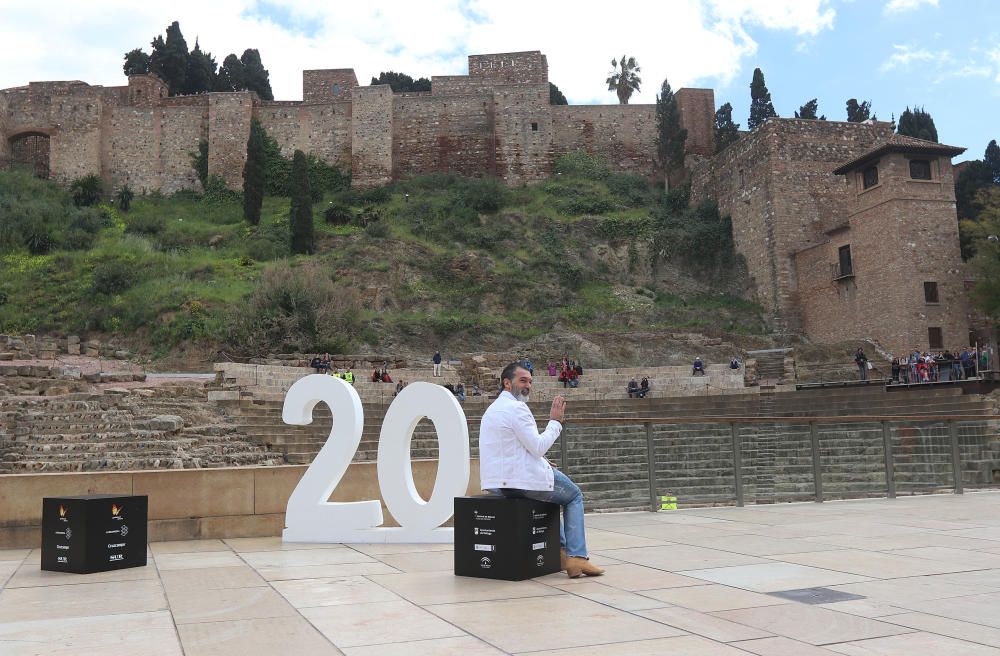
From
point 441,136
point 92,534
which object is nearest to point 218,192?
point 441,136

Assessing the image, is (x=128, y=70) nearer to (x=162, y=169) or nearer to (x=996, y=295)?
(x=162, y=169)

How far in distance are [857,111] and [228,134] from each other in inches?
1505

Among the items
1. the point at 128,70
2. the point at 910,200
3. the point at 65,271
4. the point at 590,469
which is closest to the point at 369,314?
the point at 65,271

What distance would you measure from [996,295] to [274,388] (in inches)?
883

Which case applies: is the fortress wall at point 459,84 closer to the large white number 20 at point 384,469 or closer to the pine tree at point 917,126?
the pine tree at point 917,126

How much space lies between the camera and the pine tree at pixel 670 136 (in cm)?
4484

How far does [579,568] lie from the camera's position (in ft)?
16.2

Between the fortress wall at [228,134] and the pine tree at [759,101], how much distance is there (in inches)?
1177

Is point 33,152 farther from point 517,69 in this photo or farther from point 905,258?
point 905,258

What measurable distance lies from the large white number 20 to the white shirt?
43.1 inches

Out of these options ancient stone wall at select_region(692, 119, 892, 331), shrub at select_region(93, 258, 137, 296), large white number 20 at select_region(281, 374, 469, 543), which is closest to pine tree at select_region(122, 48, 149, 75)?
shrub at select_region(93, 258, 137, 296)

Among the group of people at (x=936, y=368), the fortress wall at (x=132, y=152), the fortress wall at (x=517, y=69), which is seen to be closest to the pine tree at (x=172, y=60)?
the fortress wall at (x=132, y=152)

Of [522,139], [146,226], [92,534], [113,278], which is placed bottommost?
[92,534]

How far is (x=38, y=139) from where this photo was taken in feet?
155
